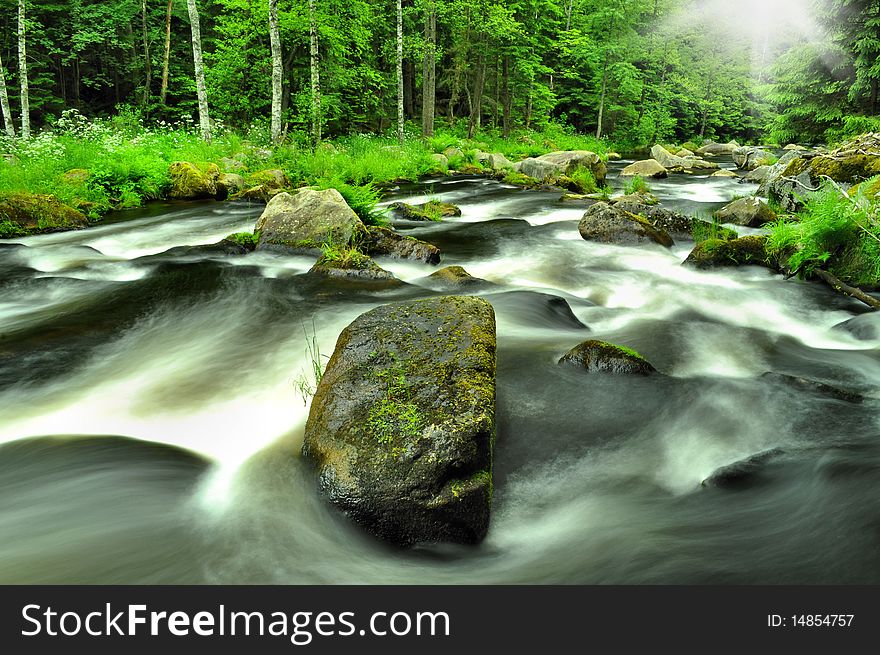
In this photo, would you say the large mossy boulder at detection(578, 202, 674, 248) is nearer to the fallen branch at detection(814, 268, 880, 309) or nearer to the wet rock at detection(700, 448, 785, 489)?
the fallen branch at detection(814, 268, 880, 309)

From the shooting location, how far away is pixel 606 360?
15.5 feet

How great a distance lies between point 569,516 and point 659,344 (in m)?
3.08

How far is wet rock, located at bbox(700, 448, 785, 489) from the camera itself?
133 inches

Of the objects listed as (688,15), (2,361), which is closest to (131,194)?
(2,361)

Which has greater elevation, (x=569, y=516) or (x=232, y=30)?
(x=232, y=30)

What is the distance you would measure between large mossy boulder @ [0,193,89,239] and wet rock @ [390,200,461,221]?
6.53 meters

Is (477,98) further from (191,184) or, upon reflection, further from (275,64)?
(191,184)

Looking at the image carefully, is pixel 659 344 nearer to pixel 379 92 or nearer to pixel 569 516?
pixel 569 516

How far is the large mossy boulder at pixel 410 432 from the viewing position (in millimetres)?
2832

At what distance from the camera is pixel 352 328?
13.2ft

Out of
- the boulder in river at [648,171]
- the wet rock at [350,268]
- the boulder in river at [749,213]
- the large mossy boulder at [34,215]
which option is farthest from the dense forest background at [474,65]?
the wet rock at [350,268]

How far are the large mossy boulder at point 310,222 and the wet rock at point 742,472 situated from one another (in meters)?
6.53

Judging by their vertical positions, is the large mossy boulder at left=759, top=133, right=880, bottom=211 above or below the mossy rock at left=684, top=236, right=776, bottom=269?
above

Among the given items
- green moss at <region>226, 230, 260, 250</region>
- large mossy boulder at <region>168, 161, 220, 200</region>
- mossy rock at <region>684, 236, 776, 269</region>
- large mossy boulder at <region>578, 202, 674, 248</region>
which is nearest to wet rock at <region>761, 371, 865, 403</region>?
mossy rock at <region>684, 236, 776, 269</region>
